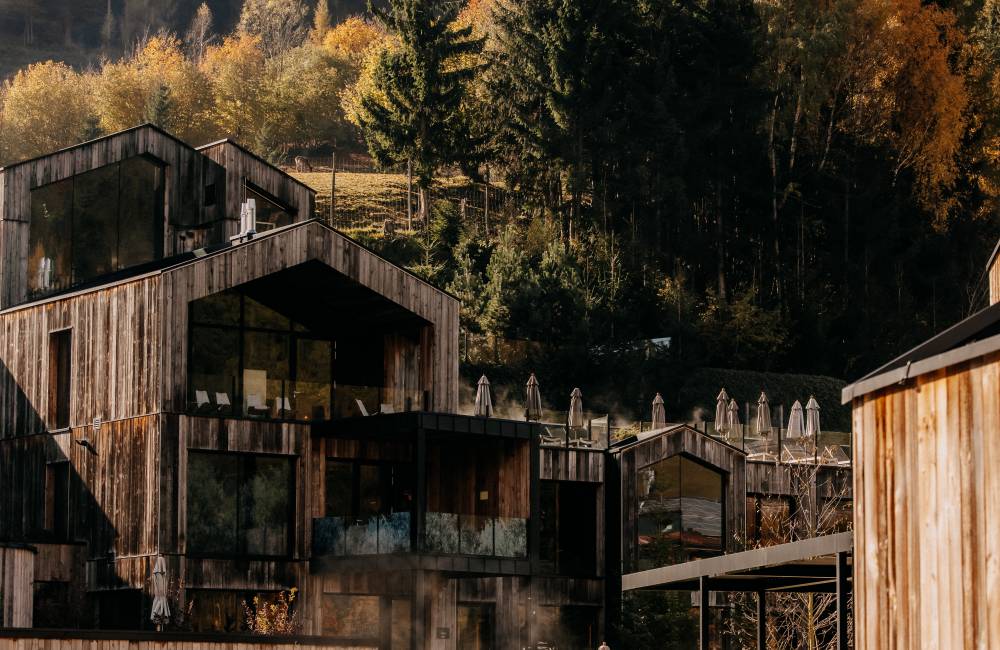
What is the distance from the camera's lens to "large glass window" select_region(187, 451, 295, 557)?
1179 inches

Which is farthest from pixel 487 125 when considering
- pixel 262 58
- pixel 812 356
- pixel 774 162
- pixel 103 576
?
pixel 262 58

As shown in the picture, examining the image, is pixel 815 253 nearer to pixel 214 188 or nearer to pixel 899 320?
pixel 899 320

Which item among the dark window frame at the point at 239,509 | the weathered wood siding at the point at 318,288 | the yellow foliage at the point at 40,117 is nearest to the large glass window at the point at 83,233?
the weathered wood siding at the point at 318,288

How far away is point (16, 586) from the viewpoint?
2791 centimetres

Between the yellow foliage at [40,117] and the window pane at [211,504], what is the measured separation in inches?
2780

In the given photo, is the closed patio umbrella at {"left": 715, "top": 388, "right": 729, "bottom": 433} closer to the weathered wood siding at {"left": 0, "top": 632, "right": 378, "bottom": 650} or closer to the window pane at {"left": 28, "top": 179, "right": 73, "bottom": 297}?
the weathered wood siding at {"left": 0, "top": 632, "right": 378, "bottom": 650}

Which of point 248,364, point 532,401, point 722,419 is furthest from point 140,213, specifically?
point 722,419

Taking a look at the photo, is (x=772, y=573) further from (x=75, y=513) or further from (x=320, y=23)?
(x=320, y=23)

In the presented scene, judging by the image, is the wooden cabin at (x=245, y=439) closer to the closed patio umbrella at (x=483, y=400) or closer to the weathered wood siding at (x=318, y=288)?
the weathered wood siding at (x=318, y=288)

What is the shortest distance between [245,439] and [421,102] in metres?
37.6

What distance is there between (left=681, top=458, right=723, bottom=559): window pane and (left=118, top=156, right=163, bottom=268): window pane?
12.4 m

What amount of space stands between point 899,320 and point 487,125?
18244 millimetres

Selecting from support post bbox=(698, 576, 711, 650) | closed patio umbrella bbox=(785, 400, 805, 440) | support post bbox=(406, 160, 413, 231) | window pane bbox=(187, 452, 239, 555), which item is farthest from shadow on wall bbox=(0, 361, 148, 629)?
support post bbox=(406, 160, 413, 231)

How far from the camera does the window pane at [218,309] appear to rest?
31219 mm
